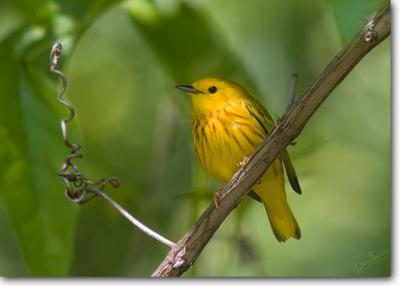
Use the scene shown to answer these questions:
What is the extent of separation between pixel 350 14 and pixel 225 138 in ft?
1.66

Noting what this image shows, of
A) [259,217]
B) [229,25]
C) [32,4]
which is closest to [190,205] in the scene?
[259,217]

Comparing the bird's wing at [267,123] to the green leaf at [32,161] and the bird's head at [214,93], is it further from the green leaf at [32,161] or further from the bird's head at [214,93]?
the green leaf at [32,161]

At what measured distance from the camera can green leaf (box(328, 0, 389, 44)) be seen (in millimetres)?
1597

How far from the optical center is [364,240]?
6.53 ft

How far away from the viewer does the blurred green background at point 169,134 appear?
2006 millimetres

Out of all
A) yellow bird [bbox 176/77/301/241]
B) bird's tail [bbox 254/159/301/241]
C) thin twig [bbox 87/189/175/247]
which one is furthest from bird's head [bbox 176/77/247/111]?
thin twig [bbox 87/189/175/247]

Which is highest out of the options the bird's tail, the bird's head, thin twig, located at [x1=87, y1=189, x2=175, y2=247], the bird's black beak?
the bird's black beak

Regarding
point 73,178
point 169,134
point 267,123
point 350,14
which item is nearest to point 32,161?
point 73,178

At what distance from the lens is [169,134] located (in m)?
2.21

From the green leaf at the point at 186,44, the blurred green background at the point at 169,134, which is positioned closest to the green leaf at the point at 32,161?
the blurred green background at the point at 169,134

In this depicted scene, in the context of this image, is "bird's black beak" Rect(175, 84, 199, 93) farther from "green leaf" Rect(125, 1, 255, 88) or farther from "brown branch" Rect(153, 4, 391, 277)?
"brown branch" Rect(153, 4, 391, 277)

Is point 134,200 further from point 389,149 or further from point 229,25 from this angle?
point 389,149

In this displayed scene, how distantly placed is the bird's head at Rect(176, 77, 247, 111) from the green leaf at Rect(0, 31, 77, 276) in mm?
393

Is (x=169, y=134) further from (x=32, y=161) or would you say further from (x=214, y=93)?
(x=32, y=161)
